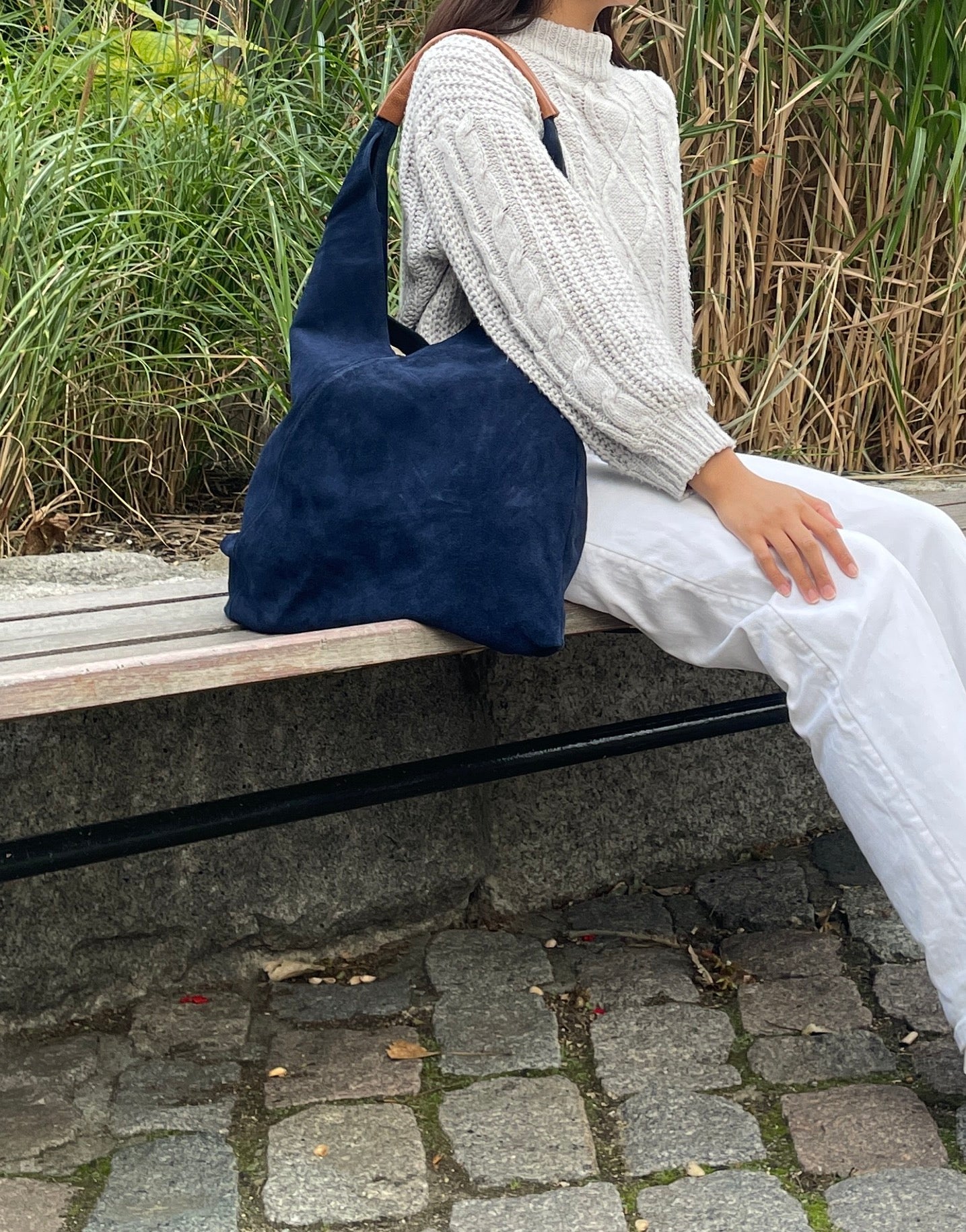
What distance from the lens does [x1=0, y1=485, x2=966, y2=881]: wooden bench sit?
5.64 ft

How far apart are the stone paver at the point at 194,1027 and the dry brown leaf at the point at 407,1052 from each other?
20 centimetres

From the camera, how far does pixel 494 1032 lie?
2203 mm

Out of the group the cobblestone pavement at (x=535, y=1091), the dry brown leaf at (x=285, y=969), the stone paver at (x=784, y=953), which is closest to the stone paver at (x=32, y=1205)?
the cobblestone pavement at (x=535, y=1091)

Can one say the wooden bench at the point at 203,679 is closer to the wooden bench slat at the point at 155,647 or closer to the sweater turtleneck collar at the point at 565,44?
the wooden bench slat at the point at 155,647

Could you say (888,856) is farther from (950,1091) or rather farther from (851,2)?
(851,2)

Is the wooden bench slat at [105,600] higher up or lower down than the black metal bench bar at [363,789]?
higher up

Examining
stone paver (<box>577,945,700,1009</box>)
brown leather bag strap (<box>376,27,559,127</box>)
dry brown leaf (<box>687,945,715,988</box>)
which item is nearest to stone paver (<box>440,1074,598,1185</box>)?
stone paver (<box>577,945,700,1009</box>)

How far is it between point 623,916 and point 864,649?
3.12 feet

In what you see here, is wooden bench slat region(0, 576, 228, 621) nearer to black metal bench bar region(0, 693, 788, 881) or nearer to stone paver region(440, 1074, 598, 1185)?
black metal bench bar region(0, 693, 788, 881)

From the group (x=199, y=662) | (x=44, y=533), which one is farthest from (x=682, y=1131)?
(x=44, y=533)

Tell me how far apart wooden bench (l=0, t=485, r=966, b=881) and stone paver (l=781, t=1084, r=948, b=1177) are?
0.59m

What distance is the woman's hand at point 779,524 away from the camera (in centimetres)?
180

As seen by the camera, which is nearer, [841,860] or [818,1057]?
[818,1057]

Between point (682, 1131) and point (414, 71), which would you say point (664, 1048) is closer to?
point (682, 1131)
